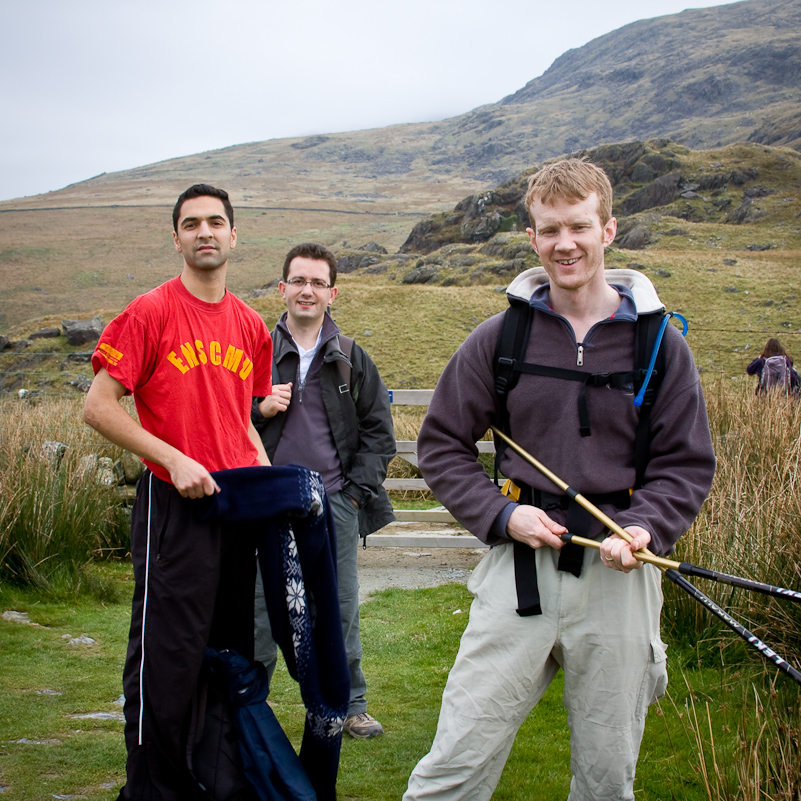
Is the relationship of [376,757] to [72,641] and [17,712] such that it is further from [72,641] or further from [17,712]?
[72,641]

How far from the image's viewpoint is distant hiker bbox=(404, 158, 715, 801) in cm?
211

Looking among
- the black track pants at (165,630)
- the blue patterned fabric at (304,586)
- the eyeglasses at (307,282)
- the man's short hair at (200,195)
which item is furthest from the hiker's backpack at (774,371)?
the black track pants at (165,630)

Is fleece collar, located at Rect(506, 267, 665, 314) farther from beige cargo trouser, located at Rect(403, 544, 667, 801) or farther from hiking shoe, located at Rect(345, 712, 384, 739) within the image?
hiking shoe, located at Rect(345, 712, 384, 739)

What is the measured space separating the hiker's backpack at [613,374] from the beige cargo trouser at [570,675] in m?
0.37

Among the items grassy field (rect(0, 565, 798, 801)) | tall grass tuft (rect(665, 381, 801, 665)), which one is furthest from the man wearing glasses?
tall grass tuft (rect(665, 381, 801, 665))

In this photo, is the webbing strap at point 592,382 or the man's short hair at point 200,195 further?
the man's short hair at point 200,195

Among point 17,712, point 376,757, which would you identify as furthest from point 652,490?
point 17,712

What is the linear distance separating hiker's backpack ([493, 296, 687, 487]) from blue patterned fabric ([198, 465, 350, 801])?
0.71 meters

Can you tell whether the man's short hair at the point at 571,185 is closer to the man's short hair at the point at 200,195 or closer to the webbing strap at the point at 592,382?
the webbing strap at the point at 592,382

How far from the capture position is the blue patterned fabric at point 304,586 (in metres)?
2.39

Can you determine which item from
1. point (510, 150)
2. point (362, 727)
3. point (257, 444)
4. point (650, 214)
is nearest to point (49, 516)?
point (362, 727)

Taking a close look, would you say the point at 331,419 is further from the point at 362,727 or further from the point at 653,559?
the point at 653,559

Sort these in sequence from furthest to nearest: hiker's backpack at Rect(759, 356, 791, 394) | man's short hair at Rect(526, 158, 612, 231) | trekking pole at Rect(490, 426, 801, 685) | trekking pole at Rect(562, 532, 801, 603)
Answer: hiker's backpack at Rect(759, 356, 791, 394) < man's short hair at Rect(526, 158, 612, 231) < trekking pole at Rect(490, 426, 801, 685) < trekking pole at Rect(562, 532, 801, 603)

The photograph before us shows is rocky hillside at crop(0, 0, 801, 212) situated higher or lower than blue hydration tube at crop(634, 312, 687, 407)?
higher
